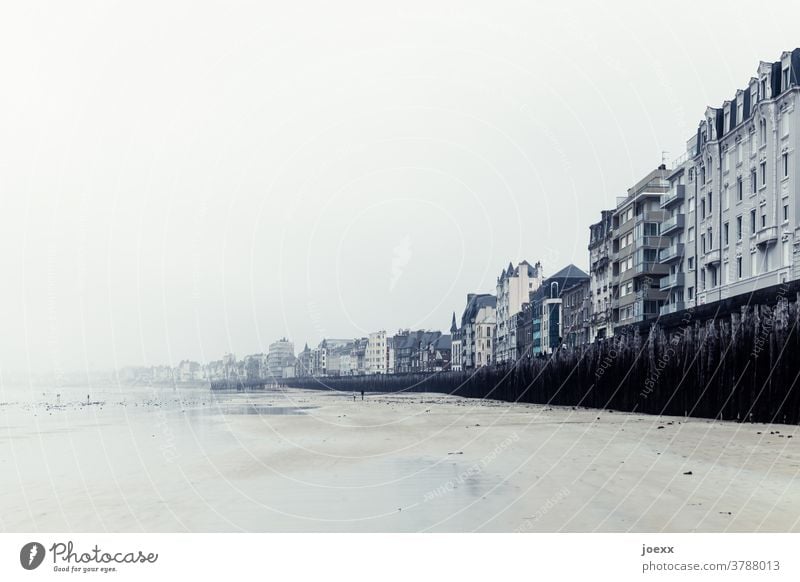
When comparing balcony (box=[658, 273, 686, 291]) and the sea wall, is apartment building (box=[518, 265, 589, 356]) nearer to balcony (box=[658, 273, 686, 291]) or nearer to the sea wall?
balcony (box=[658, 273, 686, 291])

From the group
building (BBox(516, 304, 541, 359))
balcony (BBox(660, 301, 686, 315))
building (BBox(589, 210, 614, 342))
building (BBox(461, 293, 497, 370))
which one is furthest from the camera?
building (BBox(461, 293, 497, 370))

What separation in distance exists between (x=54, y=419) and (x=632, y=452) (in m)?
30.4

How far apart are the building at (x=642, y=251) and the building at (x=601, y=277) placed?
11.9 feet

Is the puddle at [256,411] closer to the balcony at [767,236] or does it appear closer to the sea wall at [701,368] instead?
the sea wall at [701,368]

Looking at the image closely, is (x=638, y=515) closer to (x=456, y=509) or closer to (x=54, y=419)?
(x=456, y=509)

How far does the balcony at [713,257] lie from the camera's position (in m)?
62.2

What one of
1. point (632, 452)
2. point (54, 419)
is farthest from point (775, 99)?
point (54, 419)

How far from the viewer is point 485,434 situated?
26.5 meters

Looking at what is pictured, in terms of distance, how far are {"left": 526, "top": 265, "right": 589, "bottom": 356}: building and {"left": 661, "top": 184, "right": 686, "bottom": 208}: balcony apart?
34334 mm

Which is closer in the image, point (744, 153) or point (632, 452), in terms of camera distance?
point (632, 452)

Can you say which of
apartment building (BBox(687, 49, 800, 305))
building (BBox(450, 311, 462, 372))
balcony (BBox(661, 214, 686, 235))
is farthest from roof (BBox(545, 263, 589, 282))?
building (BBox(450, 311, 462, 372))

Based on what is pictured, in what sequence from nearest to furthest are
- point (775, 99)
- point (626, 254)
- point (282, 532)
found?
1. point (282, 532)
2. point (775, 99)
3. point (626, 254)

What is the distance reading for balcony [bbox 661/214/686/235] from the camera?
74.0 metres

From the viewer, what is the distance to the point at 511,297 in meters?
152
